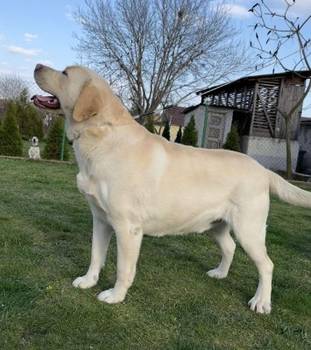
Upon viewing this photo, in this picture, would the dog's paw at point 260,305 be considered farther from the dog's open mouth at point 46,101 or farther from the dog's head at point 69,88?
the dog's open mouth at point 46,101

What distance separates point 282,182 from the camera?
13.8ft

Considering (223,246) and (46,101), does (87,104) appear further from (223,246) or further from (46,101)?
(223,246)

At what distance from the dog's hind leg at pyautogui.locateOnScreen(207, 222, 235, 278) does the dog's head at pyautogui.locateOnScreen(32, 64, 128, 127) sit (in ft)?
5.22

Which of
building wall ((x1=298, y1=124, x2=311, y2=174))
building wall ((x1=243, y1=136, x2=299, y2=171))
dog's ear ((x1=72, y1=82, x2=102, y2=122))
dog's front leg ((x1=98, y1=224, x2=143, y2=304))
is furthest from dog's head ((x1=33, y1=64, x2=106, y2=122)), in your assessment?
building wall ((x1=298, y1=124, x2=311, y2=174))

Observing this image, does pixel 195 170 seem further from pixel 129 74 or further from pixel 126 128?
pixel 129 74

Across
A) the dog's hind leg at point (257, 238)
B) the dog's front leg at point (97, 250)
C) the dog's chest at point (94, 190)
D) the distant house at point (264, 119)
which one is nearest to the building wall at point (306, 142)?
the distant house at point (264, 119)

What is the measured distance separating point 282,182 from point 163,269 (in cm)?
151

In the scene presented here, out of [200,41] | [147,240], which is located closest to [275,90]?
[200,41]

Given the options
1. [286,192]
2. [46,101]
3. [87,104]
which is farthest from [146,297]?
[46,101]

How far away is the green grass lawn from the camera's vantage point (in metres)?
3.30

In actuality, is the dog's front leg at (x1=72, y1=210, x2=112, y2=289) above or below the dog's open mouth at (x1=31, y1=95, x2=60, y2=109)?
below

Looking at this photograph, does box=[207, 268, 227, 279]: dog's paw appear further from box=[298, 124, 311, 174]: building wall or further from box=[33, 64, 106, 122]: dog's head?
box=[298, 124, 311, 174]: building wall

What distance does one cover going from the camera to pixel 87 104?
362 centimetres

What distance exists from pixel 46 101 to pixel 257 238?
210cm
